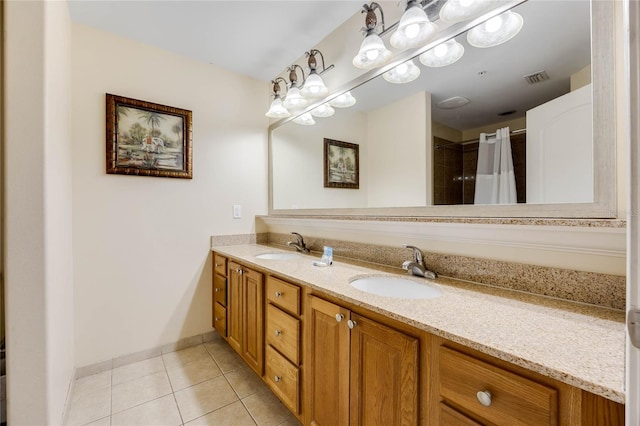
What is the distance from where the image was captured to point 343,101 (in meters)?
1.87

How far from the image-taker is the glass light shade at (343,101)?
182cm

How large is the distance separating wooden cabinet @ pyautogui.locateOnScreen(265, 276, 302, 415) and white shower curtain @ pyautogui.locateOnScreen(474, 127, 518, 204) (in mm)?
921

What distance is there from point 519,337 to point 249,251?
1.81m

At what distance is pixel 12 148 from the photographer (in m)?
1.04

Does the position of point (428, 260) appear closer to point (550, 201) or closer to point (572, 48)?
point (550, 201)

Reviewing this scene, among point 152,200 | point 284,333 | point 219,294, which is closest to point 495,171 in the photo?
point 284,333

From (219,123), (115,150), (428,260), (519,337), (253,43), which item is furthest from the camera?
(219,123)

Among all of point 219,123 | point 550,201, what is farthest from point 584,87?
point 219,123

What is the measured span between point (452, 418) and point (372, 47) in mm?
1583

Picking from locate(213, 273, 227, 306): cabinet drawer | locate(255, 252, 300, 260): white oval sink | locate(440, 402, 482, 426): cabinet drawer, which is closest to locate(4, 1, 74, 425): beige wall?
locate(213, 273, 227, 306): cabinet drawer

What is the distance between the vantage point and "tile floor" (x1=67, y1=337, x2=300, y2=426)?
Result: 149 centimetres

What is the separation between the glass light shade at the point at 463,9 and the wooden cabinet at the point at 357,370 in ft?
4.18

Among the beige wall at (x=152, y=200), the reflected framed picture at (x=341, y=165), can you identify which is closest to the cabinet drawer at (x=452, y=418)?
the reflected framed picture at (x=341, y=165)

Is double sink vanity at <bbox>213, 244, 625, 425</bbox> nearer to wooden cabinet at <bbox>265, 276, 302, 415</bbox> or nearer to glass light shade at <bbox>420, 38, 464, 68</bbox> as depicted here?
wooden cabinet at <bbox>265, 276, 302, 415</bbox>
